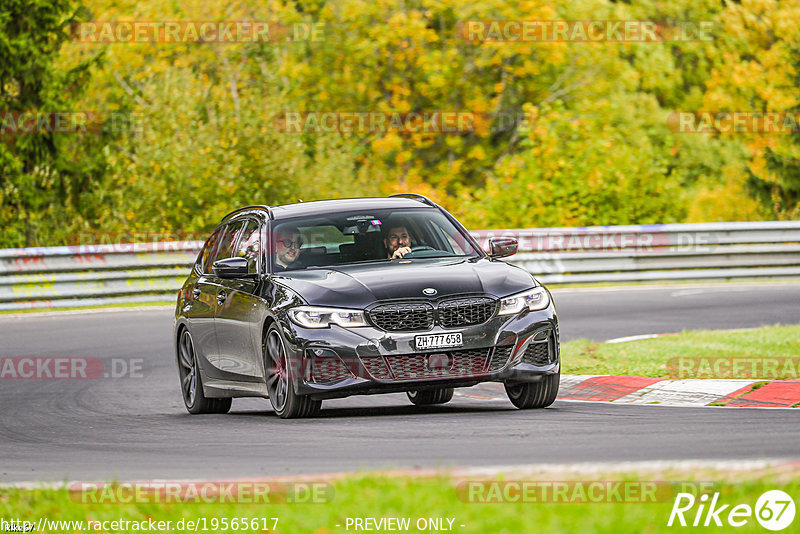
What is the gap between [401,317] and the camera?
1020cm

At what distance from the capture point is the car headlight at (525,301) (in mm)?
10453

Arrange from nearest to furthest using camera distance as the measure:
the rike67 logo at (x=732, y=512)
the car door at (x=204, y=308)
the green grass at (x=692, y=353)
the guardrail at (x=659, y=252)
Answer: the rike67 logo at (x=732, y=512) → the car door at (x=204, y=308) → the green grass at (x=692, y=353) → the guardrail at (x=659, y=252)

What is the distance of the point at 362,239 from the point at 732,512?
5858 mm

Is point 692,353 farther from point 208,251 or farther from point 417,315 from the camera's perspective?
point 417,315

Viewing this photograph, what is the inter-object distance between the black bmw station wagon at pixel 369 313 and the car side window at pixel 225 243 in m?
0.32

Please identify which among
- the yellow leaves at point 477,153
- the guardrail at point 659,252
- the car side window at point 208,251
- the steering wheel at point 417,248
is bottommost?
the yellow leaves at point 477,153

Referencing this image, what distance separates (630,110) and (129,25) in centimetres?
1801

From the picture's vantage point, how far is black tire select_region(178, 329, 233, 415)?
41.3ft

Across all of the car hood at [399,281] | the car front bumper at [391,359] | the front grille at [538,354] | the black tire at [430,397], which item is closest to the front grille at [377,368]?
the car front bumper at [391,359]

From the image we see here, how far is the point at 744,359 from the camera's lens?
13.5 meters

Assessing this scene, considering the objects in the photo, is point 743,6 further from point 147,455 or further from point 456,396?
point 147,455

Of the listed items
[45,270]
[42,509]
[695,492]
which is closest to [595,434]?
[695,492]

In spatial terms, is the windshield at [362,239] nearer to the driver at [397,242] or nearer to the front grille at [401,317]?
the driver at [397,242]

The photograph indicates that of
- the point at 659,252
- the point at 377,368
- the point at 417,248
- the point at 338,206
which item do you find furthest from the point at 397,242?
the point at 659,252
